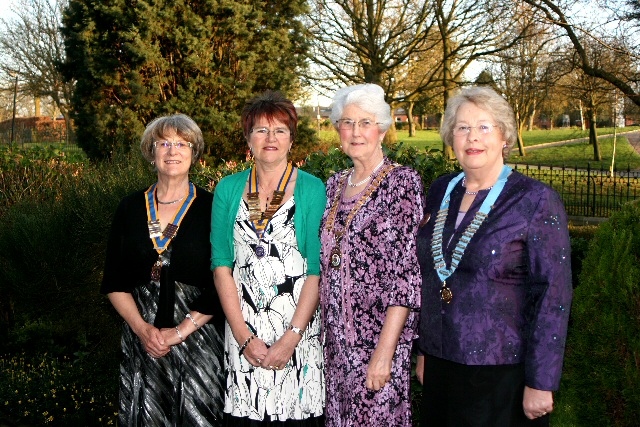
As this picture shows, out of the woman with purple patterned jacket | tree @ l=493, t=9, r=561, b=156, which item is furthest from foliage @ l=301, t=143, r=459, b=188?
tree @ l=493, t=9, r=561, b=156

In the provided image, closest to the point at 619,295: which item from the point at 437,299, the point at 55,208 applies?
the point at 437,299

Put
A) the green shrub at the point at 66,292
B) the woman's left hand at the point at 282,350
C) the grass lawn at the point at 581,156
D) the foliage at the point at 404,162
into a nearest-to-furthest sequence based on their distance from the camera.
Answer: the woman's left hand at the point at 282,350 → the foliage at the point at 404,162 → the green shrub at the point at 66,292 → the grass lawn at the point at 581,156

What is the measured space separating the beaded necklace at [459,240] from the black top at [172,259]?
1.32m

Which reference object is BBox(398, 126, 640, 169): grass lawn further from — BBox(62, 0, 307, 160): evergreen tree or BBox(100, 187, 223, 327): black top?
BBox(100, 187, 223, 327): black top

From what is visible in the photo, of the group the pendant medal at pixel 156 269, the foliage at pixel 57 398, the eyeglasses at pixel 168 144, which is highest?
the eyeglasses at pixel 168 144

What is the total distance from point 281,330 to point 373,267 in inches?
25.3

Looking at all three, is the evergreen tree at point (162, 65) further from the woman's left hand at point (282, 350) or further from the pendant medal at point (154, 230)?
the woman's left hand at point (282, 350)

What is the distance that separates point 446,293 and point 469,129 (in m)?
0.71

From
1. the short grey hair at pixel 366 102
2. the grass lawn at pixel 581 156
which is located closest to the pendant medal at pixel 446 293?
the short grey hair at pixel 366 102

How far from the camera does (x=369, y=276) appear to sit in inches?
115

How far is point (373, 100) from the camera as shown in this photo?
303 cm

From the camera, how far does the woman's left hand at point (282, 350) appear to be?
3143 mm

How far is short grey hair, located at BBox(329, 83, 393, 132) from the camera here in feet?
9.91

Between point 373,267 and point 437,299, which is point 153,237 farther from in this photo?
point 437,299
